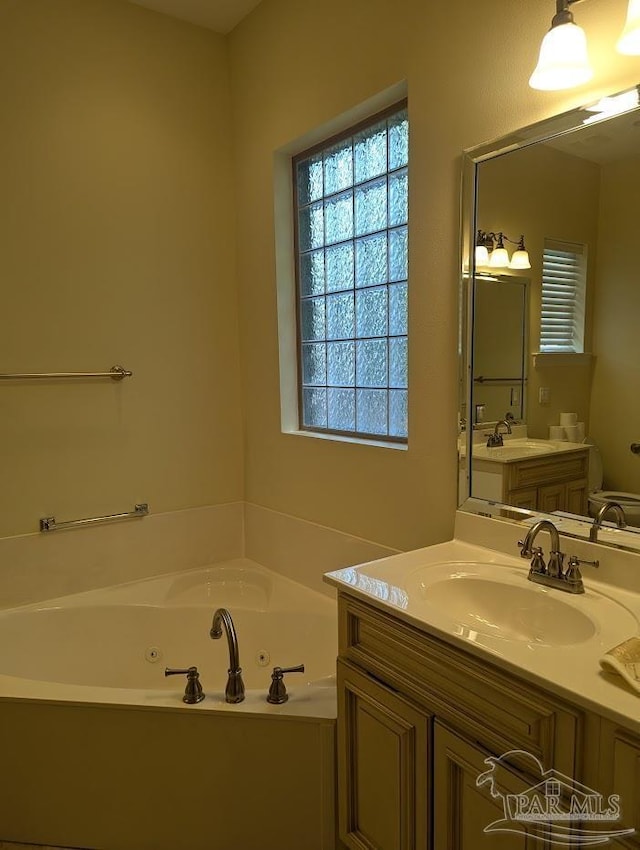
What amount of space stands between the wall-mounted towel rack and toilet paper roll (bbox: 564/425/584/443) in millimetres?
1753

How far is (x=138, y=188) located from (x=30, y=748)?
2.11m

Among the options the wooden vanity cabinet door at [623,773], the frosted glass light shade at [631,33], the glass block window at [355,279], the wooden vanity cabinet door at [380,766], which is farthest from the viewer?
the glass block window at [355,279]

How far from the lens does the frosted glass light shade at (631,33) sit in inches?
45.3

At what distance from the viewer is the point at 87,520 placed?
7.91 feet

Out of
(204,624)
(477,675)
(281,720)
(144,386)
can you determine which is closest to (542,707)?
(477,675)

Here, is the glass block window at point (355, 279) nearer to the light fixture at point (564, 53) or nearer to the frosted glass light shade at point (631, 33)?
the light fixture at point (564, 53)

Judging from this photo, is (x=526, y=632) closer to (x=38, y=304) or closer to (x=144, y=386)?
(x=144, y=386)

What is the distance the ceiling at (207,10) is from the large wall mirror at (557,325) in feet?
4.83

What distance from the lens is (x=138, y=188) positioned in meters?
2.44

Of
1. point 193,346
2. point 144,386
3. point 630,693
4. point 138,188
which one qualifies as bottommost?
point 630,693

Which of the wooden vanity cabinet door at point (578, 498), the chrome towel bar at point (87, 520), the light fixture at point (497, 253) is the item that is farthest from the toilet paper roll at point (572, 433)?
the chrome towel bar at point (87, 520)

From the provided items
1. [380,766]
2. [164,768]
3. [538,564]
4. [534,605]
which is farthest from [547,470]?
[164,768]

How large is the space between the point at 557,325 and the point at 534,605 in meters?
0.71

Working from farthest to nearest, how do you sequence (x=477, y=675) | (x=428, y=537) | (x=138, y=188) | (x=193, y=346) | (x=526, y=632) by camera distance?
(x=193, y=346), (x=138, y=188), (x=428, y=537), (x=526, y=632), (x=477, y=675)
